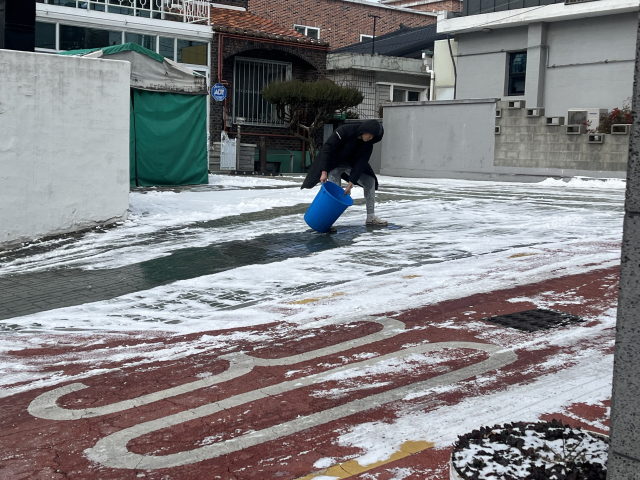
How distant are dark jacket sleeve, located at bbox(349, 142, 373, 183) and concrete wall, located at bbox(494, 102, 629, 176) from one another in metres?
11.9

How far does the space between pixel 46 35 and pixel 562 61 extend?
686 inches

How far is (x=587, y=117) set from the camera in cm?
2175

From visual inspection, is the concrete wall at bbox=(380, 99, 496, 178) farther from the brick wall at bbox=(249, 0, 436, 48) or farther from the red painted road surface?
the red painted road surface

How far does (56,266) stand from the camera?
858cm

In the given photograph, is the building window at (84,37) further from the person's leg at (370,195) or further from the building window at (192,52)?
the person's leg at (370,195)

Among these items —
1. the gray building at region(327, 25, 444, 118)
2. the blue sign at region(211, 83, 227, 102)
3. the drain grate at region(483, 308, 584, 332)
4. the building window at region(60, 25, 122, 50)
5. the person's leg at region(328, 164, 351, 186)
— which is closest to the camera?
the drain grate at region(483, 308, 584, 332)

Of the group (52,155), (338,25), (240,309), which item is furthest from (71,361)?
(338,25)

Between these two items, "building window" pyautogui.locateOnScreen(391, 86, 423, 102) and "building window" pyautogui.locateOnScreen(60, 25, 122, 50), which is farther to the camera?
"building window" pyautogui.locateOnScreen(391, 86, 423, 102)

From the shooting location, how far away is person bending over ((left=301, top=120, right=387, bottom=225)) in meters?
9.97

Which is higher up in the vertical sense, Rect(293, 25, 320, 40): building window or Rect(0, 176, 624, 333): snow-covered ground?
Rect(293, 25, 320, 40): building window

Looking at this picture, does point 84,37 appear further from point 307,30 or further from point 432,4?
point 432,4

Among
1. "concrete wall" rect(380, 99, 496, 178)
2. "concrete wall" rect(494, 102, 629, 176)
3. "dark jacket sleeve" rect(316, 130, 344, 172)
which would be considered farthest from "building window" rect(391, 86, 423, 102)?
"dark jacket sleeve" rect(316, 130, 344, 172)

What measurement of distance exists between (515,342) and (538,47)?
23.7 metres

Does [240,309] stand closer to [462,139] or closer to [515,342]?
[515,342]
